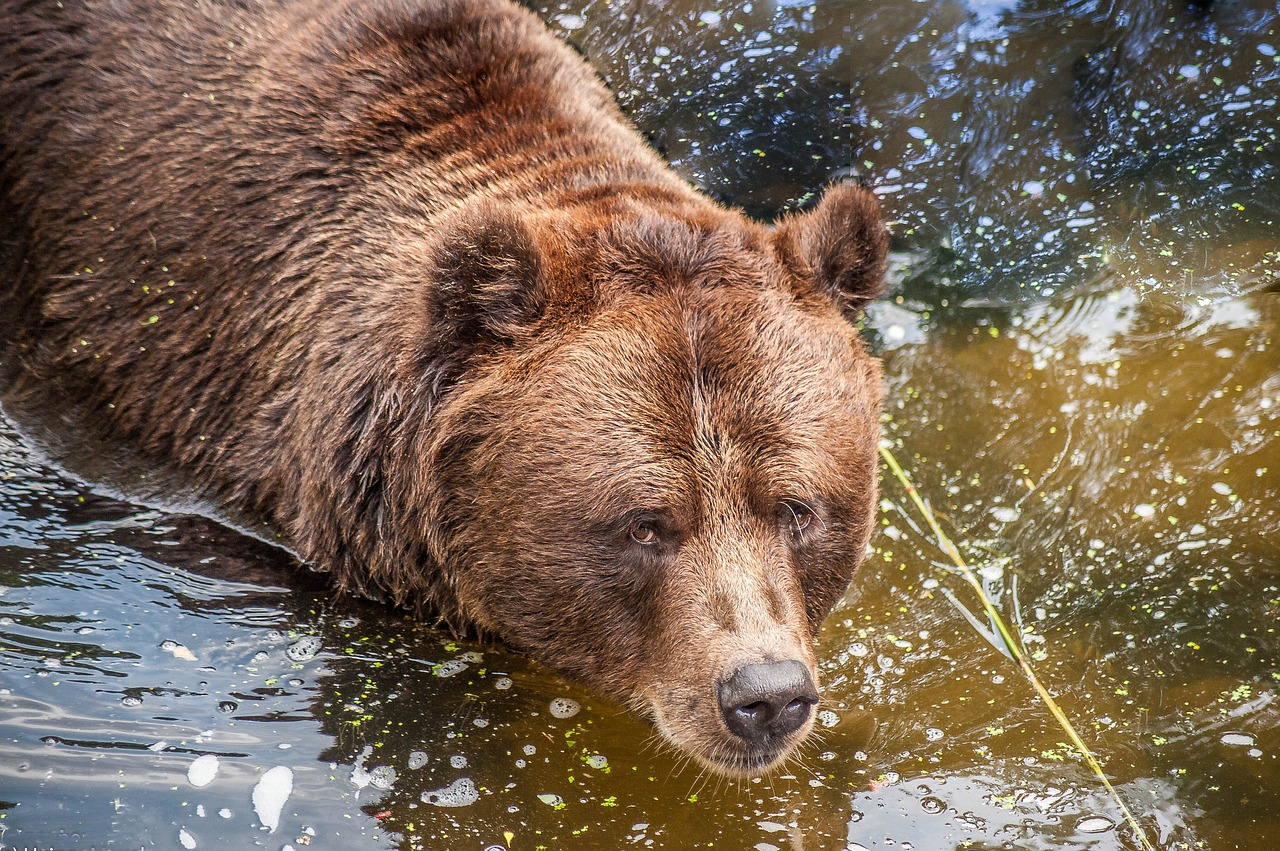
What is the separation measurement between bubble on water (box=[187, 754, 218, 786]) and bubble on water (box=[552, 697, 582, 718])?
130 cm

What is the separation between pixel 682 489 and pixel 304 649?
183 cm

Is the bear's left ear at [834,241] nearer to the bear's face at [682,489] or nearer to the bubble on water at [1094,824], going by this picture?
the bear's face at [682,489]

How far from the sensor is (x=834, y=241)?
4.82 m

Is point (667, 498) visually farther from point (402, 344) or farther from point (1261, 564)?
point (1261, 564)

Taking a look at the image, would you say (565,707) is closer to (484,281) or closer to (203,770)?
(203,770)

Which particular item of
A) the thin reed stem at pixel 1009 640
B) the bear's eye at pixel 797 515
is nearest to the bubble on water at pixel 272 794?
the bear's eye at pixel 797 515

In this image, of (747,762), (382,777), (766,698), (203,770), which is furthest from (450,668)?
(766,698)

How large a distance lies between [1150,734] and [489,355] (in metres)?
2.95

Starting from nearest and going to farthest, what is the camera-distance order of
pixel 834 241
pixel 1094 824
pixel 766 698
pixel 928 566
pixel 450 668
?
pixel 766 698 < pixel 1094 824 < pixel 834 241 < pixel 450 668 < pixel 928 566

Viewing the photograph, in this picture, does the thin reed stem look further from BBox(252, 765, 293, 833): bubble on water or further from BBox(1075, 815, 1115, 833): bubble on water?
BBox(252, 765, 293, 833): bubble on water

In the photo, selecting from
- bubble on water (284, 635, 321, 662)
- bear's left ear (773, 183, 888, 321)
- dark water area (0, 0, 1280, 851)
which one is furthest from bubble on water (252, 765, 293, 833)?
bear's left ear (773, 183, 888, 321)

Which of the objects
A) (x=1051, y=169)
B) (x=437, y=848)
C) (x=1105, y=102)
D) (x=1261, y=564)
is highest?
(x=1105, y=102)

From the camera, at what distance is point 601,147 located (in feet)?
17.8

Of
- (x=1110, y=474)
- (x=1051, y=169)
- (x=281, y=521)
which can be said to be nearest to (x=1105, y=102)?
(x=1051, y=169)
